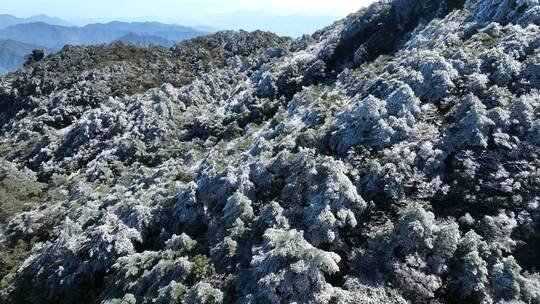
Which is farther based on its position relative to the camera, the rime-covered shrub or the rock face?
the rock face

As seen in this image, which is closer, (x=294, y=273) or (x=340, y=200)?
(x=294, y=273)

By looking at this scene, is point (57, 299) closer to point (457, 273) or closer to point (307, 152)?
point (307, 152)

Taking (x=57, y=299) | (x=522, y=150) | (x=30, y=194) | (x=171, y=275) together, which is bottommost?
(x=30, y=194)

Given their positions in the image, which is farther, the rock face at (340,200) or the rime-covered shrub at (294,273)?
the rock face at (340,200)

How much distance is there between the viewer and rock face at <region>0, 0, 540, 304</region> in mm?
22297

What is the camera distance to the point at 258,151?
1467 inches

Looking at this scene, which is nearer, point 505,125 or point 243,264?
point 243,264

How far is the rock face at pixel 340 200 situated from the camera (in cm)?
2230

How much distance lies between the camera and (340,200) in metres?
26.1

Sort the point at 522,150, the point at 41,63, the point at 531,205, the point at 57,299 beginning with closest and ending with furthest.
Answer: the point at 531,205 < the point at 522,150 < the point at 57,299 < the point at 41,63

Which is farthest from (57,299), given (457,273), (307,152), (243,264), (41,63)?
(41,63)

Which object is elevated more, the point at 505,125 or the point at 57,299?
the point at 505,125

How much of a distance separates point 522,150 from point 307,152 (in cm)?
1342

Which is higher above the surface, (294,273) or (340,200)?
(340,200)
